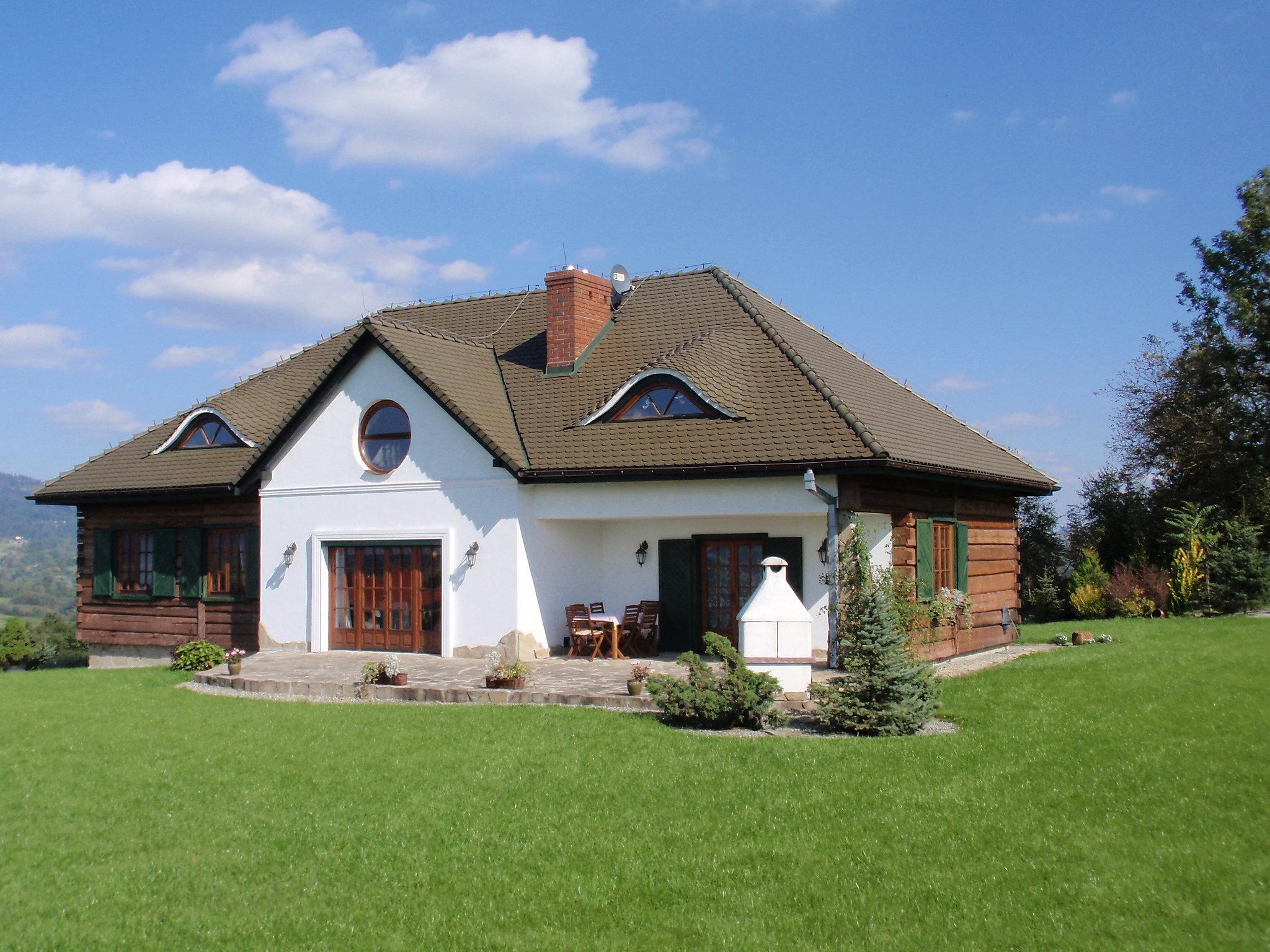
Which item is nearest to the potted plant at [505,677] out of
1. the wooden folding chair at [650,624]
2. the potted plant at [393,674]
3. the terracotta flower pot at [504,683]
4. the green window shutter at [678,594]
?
the terracotta flower pot at [504,683]

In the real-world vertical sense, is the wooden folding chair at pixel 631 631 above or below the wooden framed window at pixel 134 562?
below

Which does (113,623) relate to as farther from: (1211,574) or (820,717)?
(1211,574)

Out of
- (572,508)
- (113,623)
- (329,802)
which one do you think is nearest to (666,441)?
(572,508)

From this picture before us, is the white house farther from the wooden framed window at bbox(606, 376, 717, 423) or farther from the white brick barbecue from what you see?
the white brick barbecue

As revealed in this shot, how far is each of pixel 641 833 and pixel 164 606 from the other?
1681 cm

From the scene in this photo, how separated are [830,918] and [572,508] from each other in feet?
38.2

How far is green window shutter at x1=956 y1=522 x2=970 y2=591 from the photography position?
18.8m

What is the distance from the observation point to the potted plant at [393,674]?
1478cm

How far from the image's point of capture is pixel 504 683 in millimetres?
14266

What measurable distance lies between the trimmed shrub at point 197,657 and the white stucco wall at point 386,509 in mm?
1168

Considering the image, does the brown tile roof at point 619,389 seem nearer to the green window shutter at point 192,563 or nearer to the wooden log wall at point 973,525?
the wooden log wall at point 973,525

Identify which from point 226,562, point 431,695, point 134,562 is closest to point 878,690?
point 431,695

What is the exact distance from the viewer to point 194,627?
846 inches

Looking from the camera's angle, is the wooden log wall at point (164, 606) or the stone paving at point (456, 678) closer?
the stone paving at point (456, 678)
